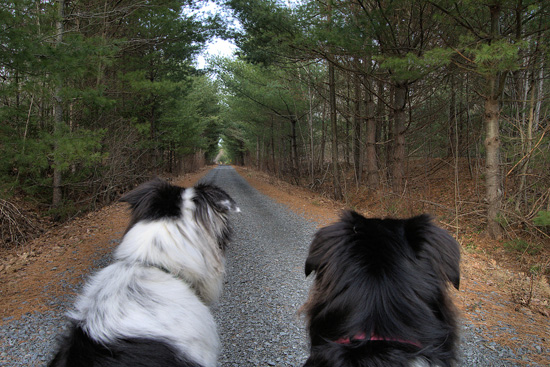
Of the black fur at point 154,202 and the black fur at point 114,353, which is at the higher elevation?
the black fur at point 154,202

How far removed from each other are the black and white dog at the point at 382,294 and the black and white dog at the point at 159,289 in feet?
2.12

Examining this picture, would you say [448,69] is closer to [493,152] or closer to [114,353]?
[493,152]

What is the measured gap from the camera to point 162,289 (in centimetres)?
163

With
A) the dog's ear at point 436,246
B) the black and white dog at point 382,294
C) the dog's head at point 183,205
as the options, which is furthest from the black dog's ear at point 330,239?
the dog's head at point 183,205

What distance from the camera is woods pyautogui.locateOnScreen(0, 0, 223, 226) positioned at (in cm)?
548

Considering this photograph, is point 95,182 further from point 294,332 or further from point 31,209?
point 294,332

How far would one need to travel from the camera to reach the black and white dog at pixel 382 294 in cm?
114

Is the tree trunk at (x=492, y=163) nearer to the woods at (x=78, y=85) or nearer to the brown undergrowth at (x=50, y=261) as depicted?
the brown undergrowth at (x=50, y=261)

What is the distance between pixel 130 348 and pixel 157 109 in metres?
17.6

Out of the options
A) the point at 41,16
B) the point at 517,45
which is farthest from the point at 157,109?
the point at 517,45

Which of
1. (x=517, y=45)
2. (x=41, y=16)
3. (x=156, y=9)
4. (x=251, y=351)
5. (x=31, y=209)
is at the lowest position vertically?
(x=251, y=351)

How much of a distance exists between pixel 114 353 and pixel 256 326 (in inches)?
87.4

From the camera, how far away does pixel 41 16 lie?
630 centimetres

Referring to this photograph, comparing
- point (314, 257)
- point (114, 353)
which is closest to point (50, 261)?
point (114, 353)
